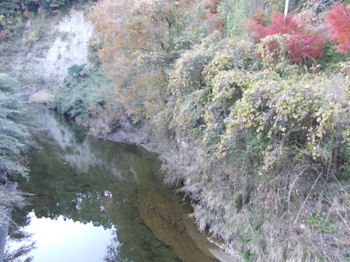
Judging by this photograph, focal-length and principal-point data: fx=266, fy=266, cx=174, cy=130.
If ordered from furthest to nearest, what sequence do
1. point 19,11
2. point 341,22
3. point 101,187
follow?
point 19,11 < point 101,187 < point 341,22

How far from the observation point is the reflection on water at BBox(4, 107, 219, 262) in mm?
6504

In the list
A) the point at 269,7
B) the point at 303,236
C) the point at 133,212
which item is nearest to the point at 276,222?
the point at 303,236

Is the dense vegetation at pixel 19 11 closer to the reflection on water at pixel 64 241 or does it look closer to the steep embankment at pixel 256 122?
the steep embankment at pixel 256 122

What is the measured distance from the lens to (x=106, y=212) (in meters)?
8.42

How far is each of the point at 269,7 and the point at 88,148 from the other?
12.8m

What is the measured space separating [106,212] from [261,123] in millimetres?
5854

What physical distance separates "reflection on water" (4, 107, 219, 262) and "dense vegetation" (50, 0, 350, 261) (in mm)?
992

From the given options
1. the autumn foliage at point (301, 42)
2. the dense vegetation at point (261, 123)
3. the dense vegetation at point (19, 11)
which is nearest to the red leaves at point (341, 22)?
the dense vegetation at point (261, 123)

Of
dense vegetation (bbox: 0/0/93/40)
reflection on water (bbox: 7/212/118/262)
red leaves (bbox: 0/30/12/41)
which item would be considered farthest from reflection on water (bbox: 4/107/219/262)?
red leaves (bbox: 0/30/12/41)

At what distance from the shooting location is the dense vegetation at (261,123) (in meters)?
4.51

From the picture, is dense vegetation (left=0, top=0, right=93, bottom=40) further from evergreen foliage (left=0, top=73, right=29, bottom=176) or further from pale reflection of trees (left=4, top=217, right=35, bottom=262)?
pale reflection of trees (left=4, top=217, right=35, bottom=262)

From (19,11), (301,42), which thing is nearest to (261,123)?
(301,42)

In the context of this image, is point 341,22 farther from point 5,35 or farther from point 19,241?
point 5,35

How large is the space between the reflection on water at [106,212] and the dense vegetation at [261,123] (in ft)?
3.25
